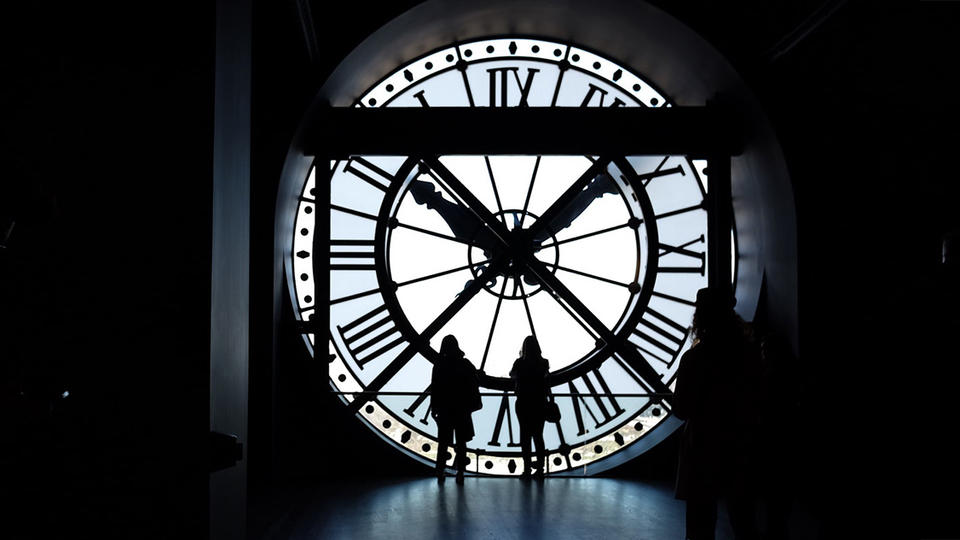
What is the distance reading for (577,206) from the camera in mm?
4703

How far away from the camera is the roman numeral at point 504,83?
15.9ft

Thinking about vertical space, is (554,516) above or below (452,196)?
below

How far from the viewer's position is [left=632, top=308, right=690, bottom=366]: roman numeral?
4887mm

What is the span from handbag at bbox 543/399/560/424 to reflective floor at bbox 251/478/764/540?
338 mm
